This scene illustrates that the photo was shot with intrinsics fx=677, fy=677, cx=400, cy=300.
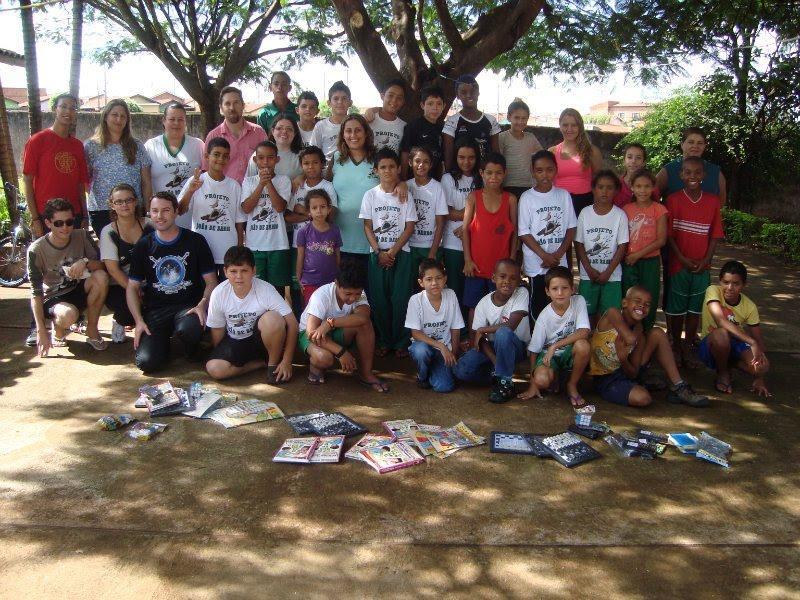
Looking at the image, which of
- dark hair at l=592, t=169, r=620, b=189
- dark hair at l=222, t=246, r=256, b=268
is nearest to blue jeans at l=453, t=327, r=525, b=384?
dark hair at l=592, t=169, r=620, b=189

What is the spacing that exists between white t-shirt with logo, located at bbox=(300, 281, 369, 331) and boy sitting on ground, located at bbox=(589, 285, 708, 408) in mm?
1658

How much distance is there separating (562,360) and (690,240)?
161 centimetres

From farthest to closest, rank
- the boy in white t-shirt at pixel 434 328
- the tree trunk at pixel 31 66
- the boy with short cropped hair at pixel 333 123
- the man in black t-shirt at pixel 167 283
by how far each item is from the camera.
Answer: the tree trunk at pixel 31 66, the boy with short cropped hair at pixel 333 123, the man in black t-shirt at pixel 167 283, the boy in white t-shirt at pixel 434 328

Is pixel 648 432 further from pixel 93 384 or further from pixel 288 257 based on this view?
pixel 93 384

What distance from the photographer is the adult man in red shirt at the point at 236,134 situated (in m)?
5.61

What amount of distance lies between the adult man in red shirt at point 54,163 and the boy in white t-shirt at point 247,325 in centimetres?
183

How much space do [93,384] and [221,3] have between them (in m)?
8.98

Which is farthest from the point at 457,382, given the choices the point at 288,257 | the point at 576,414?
the point at 288,257

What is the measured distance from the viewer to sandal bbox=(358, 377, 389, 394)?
184 inches

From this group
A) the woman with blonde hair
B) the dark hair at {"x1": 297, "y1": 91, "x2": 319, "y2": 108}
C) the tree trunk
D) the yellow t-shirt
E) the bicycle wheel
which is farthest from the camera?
the tree trunk

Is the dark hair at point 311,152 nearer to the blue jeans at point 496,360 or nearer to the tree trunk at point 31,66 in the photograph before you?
the blue jeans at point 496,360

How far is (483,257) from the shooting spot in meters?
5.14

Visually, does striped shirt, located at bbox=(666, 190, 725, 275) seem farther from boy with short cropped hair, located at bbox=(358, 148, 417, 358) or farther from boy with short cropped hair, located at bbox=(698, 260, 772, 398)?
boy with short cropped hair, located at bbox=(358, 148, 417, 358)

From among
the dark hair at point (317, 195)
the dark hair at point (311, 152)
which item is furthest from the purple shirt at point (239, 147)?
the dark hair at point (317, 195)
